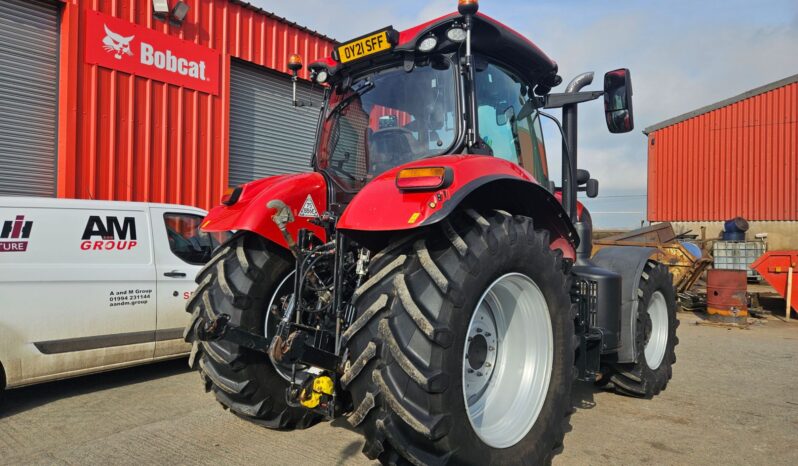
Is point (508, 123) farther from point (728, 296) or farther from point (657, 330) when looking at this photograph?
point (728, 296)

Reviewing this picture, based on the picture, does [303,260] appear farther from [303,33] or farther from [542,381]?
[303,33]

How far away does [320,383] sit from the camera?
2459mm

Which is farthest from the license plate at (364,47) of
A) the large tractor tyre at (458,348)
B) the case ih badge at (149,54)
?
the case ih badge at (149,54)

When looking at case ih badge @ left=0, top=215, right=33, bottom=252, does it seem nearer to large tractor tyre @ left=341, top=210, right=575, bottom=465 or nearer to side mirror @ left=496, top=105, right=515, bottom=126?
large tractor tyre @ left=341, top=210, right=575, bottom=465

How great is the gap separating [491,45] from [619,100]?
1.10 m

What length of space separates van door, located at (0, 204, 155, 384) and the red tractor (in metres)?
1.82

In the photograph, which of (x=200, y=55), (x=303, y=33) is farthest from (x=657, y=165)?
(x=200, y=55)

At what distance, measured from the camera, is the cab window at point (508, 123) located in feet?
10.8

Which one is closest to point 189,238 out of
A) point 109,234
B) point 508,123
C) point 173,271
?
point 173,271

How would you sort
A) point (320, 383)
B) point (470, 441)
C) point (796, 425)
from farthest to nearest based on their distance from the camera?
1. point (796, 425)
2. point (320, 383)
3. point (470, 441)

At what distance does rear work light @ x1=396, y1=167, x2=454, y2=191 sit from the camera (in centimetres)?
228

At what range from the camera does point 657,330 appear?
4836 mm

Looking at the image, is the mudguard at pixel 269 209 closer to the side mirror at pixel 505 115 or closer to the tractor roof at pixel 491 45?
the tractor roof at pixel 491 45

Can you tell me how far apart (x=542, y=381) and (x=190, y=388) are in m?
3.25
